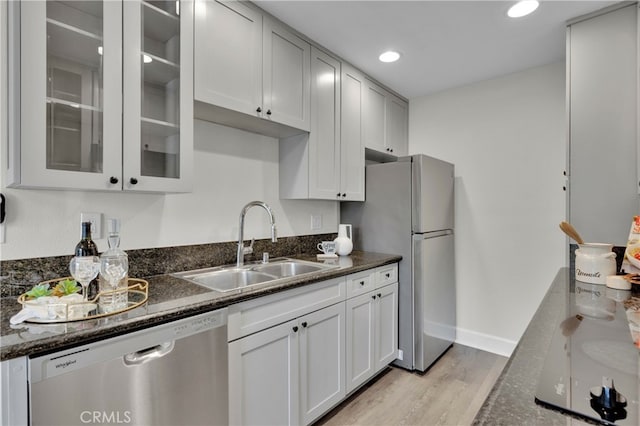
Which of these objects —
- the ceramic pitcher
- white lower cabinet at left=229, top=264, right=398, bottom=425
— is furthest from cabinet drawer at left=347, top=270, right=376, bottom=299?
the ceramic pitcher

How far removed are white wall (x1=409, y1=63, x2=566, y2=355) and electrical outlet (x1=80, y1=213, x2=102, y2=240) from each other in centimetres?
278

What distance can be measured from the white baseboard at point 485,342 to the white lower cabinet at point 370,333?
0.89 m

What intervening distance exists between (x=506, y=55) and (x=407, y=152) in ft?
3.83

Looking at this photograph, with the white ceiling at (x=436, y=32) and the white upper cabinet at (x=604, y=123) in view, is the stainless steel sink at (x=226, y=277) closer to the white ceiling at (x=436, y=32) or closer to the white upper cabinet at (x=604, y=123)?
the white ceiling at (x=436, y=32)

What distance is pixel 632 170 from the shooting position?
1.67 meters

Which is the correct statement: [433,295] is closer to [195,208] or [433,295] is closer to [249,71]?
[195,208]

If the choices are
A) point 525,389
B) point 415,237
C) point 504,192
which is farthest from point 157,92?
point 504,192

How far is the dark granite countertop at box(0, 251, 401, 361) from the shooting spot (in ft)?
2.69

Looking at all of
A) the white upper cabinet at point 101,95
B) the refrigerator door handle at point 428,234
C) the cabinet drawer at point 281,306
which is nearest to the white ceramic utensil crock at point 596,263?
the refrigerator door handle at point 428,234

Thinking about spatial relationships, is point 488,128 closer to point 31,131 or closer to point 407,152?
point 407,152

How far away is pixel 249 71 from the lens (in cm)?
173

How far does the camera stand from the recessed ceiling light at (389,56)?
2.30 m

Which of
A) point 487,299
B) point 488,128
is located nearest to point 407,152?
point 488,128

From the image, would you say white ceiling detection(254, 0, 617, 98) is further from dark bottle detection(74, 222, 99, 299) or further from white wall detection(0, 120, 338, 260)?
dark bottle detection(74, 222, 99, 299)
